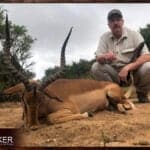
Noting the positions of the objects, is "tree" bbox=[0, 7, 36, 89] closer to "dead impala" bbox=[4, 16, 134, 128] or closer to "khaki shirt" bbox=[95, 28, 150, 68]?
"dead impala" bbox=[4, 16, 134, 128]

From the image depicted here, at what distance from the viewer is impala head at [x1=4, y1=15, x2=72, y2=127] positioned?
6.72 m

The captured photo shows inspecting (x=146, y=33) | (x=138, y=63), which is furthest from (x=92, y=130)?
(x=146, y=33)

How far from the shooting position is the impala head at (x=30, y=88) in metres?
6.72

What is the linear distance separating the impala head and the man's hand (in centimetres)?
34

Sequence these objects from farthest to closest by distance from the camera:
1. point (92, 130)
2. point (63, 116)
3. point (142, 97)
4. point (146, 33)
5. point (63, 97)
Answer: point (63, 97) → point (63, 116) → point (142, 97) → point (146, 33) → point (92, 130)

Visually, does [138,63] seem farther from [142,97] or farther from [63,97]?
[63,97]

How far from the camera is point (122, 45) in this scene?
267 inches

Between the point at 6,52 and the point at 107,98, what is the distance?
1.22 m

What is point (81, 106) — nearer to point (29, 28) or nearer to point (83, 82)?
point (83, 82)

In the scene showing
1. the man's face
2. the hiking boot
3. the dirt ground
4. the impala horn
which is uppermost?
the man's face

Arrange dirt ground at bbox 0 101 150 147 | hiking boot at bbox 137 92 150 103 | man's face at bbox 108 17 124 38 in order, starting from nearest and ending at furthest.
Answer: dirt ground at bbox 0 101 150 147 < man's face at bbox 108 17 124 38 < hiking boot at bbox 137 92 150 103

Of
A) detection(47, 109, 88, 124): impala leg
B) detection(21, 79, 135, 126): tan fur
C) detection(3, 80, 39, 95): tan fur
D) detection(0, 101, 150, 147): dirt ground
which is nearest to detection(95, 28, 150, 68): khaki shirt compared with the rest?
detection(21, 79, 135, 126): tan fur

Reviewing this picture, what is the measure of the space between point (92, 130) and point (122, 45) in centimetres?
88

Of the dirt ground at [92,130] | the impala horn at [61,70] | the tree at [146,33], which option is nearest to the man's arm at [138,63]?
the tree at [146,33]
